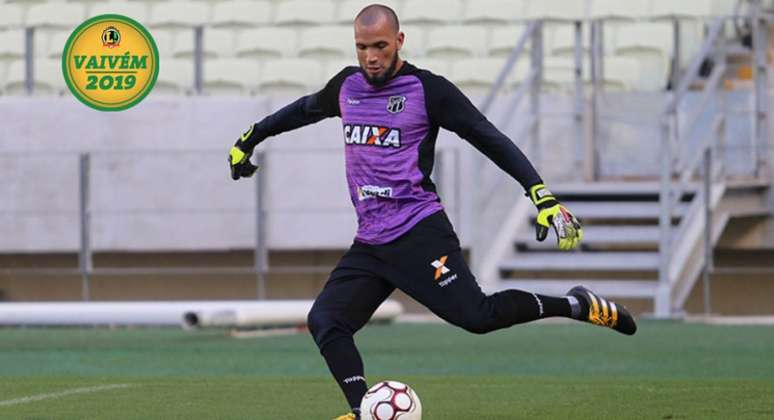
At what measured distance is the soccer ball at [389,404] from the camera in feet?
18.4

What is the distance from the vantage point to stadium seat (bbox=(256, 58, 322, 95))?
16.5 meters

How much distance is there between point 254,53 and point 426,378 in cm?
909

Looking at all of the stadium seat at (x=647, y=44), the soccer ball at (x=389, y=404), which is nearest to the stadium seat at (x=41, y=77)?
the stadium seat at (x=647, y=44)

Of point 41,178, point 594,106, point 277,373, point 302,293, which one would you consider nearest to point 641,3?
point 594,106

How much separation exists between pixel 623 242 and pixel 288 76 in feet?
12.1

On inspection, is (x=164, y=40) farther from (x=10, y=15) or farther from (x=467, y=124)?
(x=467, y=124)

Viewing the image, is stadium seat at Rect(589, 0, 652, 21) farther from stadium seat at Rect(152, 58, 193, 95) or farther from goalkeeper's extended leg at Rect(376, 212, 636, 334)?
goalkeeper's extended leg at Rect(376, 212, 636, 334)

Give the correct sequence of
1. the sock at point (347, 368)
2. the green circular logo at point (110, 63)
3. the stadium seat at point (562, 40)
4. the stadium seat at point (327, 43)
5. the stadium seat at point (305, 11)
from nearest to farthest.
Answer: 1. the sock at point (347, 368)
2. the green circular logo at point (110, 63)
3. the stadium seat at point (562, 40)
4. the stadium seat at point (327, 43)
5. the stadium seat at point (305, 11)

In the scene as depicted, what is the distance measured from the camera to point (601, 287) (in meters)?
14.4

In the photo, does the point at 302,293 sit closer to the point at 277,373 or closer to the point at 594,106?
the point at 594,106

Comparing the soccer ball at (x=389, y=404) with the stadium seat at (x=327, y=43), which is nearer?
the soccer ball at (x=389, y=404)

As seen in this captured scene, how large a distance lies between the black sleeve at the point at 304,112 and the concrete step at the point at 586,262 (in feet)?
27.9

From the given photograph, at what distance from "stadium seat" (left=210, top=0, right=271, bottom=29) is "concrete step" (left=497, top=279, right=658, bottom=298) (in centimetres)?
435

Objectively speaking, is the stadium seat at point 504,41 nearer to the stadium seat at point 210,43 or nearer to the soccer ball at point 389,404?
the stadium seat at point 210,43
